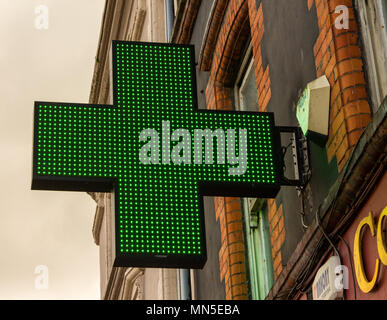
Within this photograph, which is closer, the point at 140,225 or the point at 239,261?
the point at 140,225

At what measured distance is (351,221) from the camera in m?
6.67

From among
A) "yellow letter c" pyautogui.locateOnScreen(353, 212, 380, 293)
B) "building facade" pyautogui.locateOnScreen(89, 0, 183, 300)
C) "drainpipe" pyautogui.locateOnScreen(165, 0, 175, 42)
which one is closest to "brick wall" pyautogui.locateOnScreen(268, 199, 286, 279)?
"yellow letter c" pyautogui.locateOnScreen(353, 212, 380, 293)

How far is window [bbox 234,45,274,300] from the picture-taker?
1002 cm

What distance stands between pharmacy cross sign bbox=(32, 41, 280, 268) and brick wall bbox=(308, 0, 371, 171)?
2.16 ft

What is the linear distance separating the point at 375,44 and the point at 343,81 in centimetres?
34

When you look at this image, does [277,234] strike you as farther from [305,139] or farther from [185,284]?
[185,284]

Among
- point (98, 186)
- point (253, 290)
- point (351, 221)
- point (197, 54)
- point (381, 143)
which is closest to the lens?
point (381, 143)

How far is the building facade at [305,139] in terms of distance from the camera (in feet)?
21.2

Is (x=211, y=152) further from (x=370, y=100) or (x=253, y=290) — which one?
(x=253, y=290)

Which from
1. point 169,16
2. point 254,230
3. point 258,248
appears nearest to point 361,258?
point 258,248

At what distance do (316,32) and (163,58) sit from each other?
51.4 inches

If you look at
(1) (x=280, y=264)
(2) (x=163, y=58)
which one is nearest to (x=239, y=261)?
(1) (x=280, y=264)

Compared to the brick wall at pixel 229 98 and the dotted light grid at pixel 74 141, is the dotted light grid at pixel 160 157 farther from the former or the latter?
the brick wall at pixel 229 98

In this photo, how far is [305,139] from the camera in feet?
27.0
